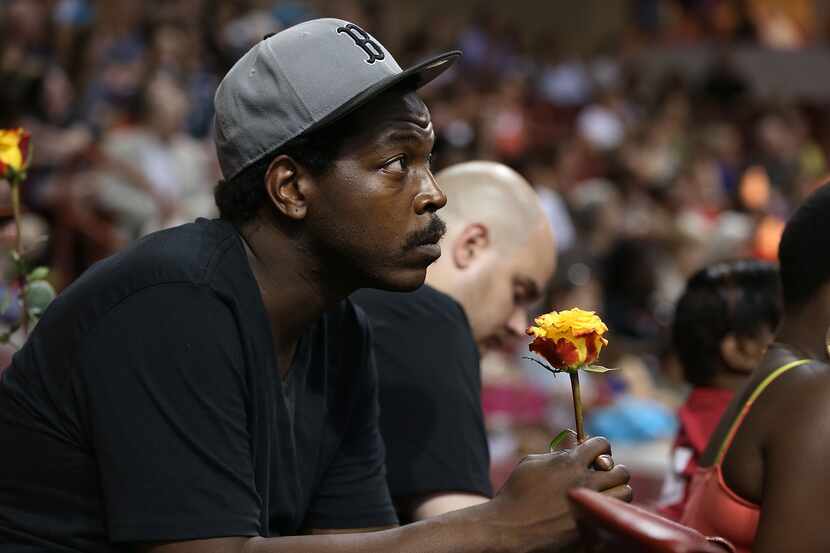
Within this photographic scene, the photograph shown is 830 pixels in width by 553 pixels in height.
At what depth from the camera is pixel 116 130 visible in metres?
7.62

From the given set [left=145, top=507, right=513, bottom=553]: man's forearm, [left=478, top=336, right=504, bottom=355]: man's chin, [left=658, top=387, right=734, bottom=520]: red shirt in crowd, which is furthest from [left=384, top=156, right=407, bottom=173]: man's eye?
[left=658, top=387, right=734, bottom=520]: red shirt in crowd

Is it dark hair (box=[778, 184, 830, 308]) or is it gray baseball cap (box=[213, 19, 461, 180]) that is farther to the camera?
dark hair (box=[778, 184, 830, 308])

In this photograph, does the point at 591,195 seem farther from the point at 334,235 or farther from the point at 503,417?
the point at 334,235

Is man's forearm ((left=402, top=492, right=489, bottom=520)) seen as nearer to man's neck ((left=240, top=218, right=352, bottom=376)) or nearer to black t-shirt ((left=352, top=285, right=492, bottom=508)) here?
black t-shirt ((left=352, top=285, right=492, bottom=508))


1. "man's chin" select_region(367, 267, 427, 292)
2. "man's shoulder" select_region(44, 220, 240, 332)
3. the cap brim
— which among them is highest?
the cap brim

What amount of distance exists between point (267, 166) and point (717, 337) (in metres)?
1.54

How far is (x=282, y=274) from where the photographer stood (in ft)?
6.84

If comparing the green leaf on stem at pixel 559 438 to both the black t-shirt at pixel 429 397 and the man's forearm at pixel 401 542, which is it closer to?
the man's forearm at pixel 401 542

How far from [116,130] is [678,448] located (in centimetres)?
512

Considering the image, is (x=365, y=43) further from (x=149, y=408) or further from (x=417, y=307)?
(x=417, y=307)

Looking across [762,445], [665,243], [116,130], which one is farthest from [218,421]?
[665,243]

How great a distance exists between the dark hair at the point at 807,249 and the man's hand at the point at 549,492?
84 centimetres

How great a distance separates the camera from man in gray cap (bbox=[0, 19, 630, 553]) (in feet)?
6.01

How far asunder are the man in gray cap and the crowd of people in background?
876 millimetres
